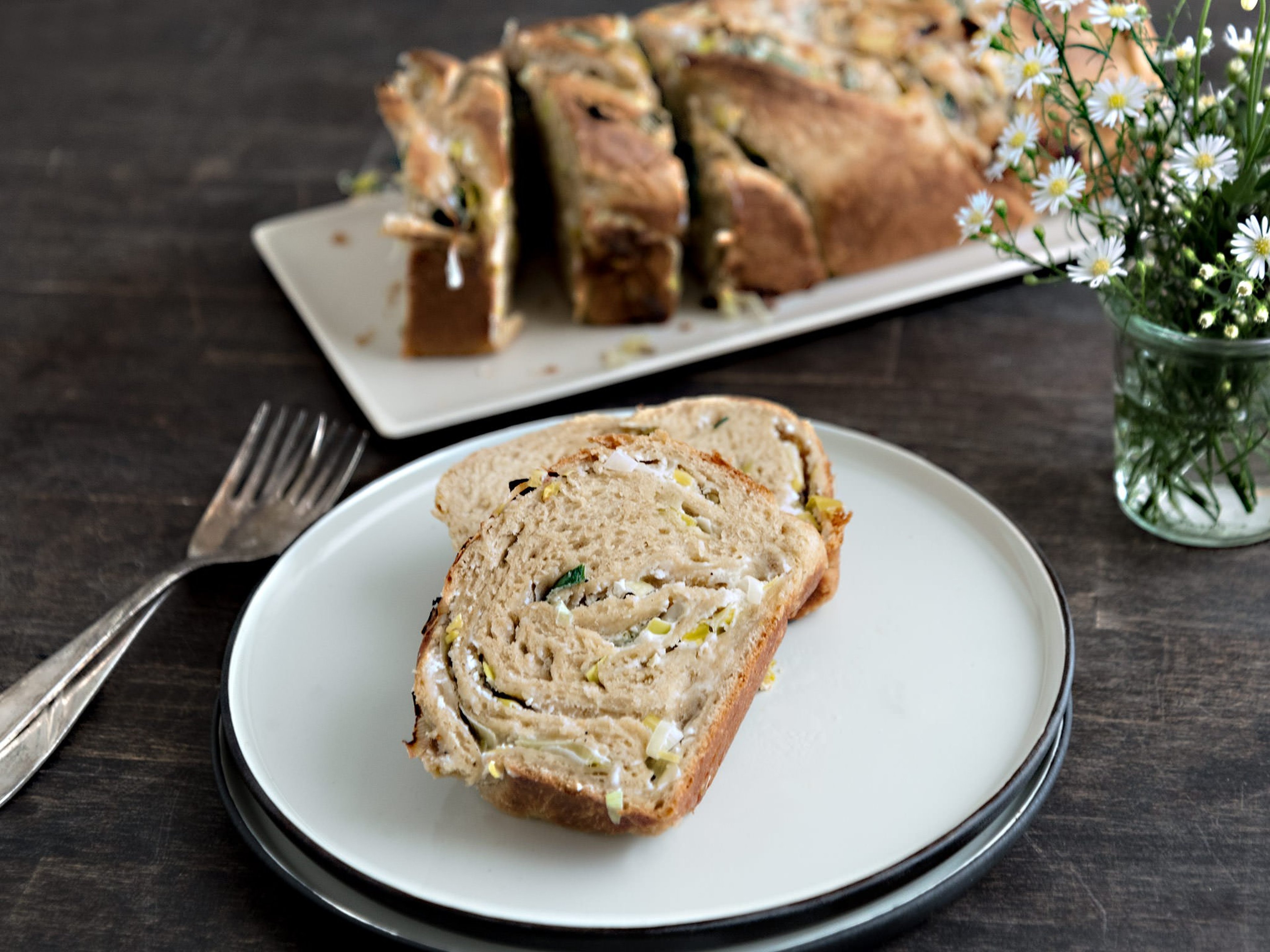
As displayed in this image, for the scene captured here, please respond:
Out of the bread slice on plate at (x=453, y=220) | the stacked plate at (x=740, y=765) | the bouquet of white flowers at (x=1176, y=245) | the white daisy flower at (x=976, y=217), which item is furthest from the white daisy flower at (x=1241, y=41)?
the bread slice on plate at (x=453, y=220)

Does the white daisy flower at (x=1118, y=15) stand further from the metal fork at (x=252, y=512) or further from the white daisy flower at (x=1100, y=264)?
the metal fork at (x=252, y=512)

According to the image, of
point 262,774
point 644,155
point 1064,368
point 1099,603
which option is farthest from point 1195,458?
point 262,774

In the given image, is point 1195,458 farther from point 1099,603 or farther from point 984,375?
point 984,375

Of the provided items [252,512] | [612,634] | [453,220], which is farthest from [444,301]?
[612,634]

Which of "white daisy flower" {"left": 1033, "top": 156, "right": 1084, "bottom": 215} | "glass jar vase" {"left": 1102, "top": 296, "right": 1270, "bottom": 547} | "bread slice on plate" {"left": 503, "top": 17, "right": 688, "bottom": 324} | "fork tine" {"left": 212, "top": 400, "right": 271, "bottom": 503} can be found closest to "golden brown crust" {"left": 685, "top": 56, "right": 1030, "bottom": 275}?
"bread slice on plate" {"left": 503, "top": 17, "right": 688, "bottom": 324}

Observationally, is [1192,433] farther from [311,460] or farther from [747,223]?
[311,460]

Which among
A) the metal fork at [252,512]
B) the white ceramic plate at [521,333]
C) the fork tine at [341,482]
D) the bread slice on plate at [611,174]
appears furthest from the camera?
the bread slice on plate at [611,174]
